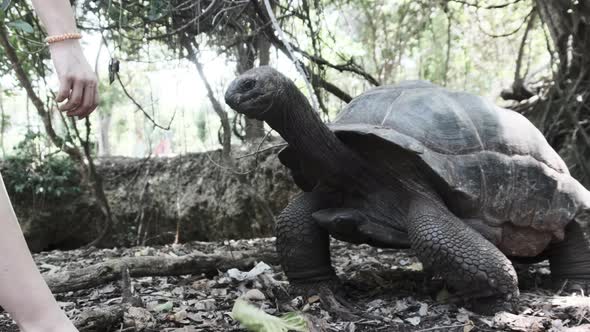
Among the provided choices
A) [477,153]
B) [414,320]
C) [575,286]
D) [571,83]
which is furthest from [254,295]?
[571,83]

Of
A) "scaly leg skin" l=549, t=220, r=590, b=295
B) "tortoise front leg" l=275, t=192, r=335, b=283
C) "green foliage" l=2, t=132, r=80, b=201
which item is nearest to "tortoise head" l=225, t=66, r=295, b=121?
"tortoise front leg" l=275, t=192, r=335, b=283

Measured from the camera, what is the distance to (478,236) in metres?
2.27

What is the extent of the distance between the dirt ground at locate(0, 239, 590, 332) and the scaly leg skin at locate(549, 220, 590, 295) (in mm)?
95

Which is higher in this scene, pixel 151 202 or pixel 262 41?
pixel 262 41

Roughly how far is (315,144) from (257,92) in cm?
41

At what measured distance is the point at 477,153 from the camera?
7.99 feet

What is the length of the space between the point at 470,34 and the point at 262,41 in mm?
8682

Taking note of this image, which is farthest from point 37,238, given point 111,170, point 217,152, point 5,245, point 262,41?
point 5,245

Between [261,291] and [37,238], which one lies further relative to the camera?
[37,238]

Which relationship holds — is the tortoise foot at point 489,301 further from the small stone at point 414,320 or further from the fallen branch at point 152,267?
the fallen branch at point 152,267

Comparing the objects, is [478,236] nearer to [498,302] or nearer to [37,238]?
[498,302]

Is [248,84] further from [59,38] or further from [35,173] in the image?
[35,173]

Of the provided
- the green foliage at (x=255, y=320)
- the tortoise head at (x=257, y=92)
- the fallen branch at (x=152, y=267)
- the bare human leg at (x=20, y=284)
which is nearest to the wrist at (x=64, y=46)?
the bare human leg at (x=20, y=284)

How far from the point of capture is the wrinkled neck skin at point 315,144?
2.19 metres
